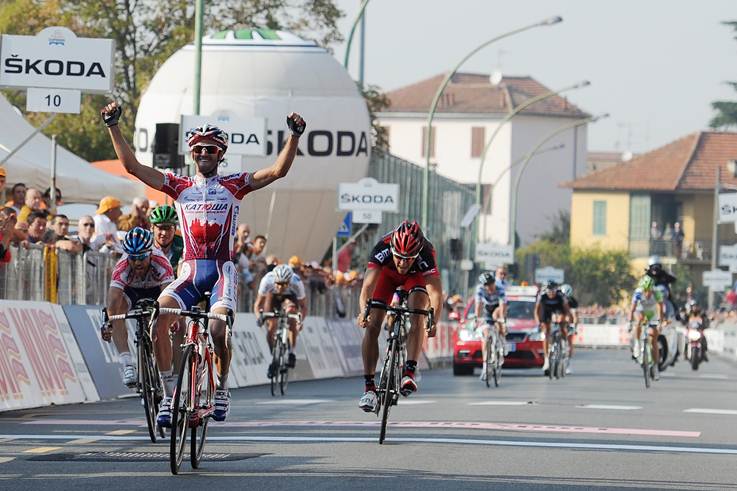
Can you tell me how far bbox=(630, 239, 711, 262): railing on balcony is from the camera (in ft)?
376

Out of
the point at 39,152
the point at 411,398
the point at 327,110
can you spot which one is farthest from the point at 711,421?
the point at 327,110

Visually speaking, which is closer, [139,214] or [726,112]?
[139,214]

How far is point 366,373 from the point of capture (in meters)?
15.6

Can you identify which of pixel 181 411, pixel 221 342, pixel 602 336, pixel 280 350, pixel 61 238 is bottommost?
pixel 602 336

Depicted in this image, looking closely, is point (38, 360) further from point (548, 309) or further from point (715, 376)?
point (715, 376)

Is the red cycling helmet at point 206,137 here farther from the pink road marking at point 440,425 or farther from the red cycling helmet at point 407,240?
the pink road marking at point 440,425

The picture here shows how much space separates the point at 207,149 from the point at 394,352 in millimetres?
3259

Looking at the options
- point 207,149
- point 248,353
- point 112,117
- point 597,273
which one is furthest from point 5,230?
point 597,273

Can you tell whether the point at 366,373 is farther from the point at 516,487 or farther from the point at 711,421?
the point at 711,421

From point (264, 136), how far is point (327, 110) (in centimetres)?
1337

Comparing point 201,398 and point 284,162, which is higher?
point 284,162

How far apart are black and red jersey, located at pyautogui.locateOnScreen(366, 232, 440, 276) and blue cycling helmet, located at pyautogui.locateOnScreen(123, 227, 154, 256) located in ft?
6.41

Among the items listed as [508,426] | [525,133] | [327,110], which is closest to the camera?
[508,426]

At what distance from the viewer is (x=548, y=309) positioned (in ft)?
113
